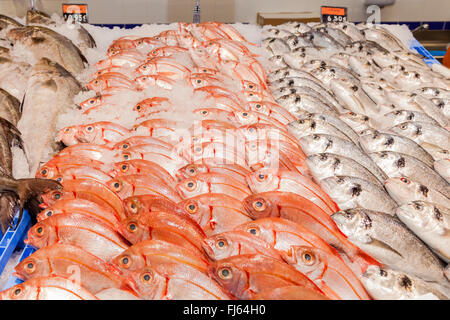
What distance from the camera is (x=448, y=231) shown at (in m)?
1.68

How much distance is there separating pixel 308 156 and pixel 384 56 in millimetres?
1980

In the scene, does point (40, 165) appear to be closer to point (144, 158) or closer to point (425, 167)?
point (144, 158)

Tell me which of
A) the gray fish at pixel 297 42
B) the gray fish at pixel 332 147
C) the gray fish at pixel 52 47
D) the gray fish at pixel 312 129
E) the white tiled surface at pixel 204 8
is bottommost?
the gray fish at pixel 332 147

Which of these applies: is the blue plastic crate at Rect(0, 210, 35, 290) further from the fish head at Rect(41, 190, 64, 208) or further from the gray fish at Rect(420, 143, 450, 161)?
the gray fish at Rect(420, 143, 450, 161)

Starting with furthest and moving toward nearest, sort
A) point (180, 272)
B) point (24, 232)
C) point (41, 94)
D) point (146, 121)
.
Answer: point (41, 94) < point (146, 121) < point (24, 232) < point (180, 272)

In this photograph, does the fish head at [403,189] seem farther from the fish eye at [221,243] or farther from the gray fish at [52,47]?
the gray fish at [52,47]

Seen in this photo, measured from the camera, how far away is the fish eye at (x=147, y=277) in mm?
1271

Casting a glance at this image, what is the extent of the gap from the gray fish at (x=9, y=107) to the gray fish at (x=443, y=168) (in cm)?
267

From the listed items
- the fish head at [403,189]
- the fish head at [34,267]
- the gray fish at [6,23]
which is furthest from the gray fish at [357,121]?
the gray fish at [6,23]

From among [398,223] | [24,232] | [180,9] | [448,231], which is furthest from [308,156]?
[180,9]

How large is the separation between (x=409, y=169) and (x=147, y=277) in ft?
5.27

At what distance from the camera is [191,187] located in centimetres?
173

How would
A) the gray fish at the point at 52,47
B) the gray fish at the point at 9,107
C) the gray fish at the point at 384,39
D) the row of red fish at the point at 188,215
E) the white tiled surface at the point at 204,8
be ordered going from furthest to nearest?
the white tiled surface at the point at 204,8 → the gray fish at the point at 384,39 → the gray fish at the point at 52,47 → the gray fish at the point at 9,107 → the row of red fish at the point at 188,215

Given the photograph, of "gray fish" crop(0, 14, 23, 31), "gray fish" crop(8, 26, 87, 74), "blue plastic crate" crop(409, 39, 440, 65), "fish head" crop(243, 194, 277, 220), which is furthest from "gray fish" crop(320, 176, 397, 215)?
"gray fish" crop(0, 14, 23, 31)
